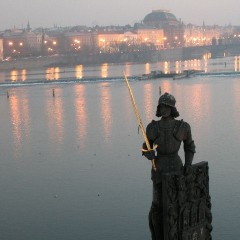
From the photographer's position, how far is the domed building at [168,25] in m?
78.1

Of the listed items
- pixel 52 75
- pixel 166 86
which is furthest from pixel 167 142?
pixel 52 75

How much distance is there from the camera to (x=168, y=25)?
80125 mm

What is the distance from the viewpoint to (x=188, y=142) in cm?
262

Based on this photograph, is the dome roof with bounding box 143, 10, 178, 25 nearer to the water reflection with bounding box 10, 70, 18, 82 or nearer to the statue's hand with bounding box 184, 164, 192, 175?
the water reflection with bounding box 10, 70, 18, 82

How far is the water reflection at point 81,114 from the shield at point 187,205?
7.20 m

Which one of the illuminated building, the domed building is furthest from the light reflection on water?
the illuminated building

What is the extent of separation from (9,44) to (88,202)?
51.1 meters

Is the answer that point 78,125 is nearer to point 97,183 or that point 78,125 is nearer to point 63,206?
point 97,183

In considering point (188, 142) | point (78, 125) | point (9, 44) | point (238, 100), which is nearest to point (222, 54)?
point (9, 44)

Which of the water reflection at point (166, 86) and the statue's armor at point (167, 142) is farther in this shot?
the water reflection at point (166, 86)

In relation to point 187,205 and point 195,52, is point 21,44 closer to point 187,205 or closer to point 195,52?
point 195,52

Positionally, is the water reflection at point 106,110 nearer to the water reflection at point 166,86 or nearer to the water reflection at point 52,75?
the water reflection at point 166,86

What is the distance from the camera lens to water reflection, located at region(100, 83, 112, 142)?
11.8 metres

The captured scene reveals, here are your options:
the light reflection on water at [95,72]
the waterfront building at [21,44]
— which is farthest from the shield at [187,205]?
the waterfront building at [21,44]
